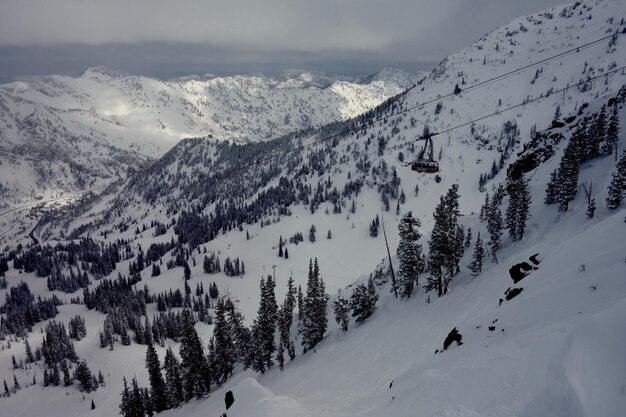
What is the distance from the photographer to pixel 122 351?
159750 millimetres

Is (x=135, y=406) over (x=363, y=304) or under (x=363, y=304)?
under

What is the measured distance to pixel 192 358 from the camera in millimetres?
74688

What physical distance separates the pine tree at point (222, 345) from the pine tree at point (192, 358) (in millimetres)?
3400

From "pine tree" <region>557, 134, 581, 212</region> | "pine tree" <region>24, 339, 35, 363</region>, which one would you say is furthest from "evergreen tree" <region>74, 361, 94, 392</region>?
"pine tree" <region>557, 134, 581, 212</region>

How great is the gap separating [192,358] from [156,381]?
1381 centimetres

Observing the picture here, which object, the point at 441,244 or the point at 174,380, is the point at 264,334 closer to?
the point at 174,380

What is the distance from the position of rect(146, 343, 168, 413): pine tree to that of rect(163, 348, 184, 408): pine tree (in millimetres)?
2200

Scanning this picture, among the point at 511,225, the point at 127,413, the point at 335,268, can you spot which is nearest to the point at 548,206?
the point at 511,225

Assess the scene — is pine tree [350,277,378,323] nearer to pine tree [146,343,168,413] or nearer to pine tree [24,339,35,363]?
pine tree [146,343,168,413]

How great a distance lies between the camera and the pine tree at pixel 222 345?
7594 cm

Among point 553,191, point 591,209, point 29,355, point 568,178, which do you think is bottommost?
point 29,355

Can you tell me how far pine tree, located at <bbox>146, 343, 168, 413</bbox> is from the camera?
255 ft

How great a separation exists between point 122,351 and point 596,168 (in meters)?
178

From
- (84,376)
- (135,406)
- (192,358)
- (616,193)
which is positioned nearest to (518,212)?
(616,193)
